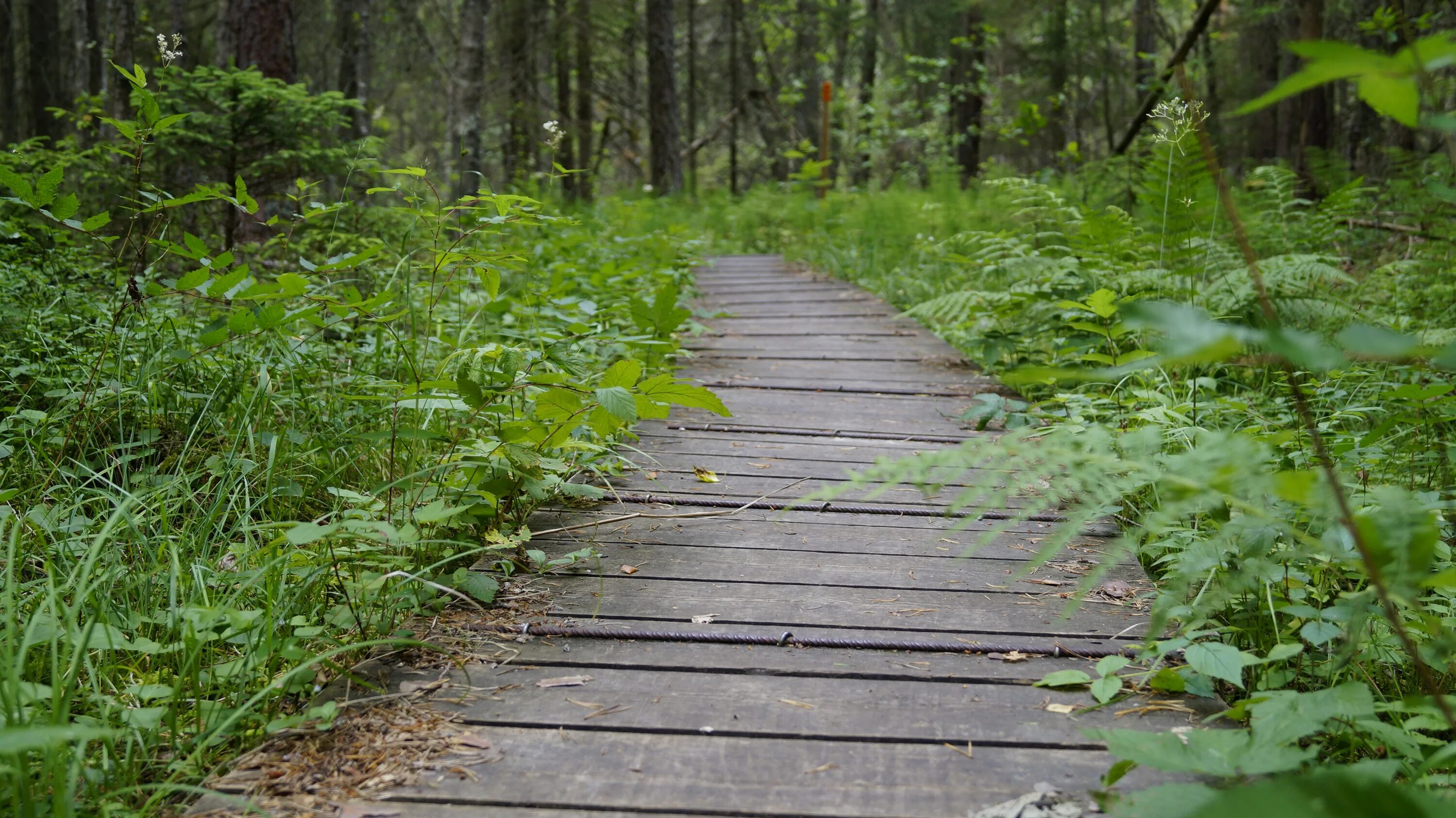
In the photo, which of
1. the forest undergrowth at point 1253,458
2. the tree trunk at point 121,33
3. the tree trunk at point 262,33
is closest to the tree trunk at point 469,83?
the tree trunk at point 121,33

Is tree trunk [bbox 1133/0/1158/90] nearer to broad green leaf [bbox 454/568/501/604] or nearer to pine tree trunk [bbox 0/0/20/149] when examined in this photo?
broad green leaf [bbox 454/568/501/604]

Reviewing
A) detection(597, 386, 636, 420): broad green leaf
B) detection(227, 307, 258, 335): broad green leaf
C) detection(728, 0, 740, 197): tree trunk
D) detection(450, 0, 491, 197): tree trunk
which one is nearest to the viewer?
detection(597, 386, 636, 420): broad green leaf

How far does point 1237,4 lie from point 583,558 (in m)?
13.7

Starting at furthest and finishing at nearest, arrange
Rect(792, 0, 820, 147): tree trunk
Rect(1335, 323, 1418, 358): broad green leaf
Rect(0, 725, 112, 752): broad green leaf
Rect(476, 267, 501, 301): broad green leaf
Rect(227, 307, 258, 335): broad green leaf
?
Rect(792, 0, 820, 147): tree trunk
Rect(476, 267, 501, 301): broad green leaf
Rect(227, 307, 258, 335): broad green leaf
Rect(0, 725, 112, 752): broad green leaf
Rect(1335, 323, 1418, 358): broad green leaf

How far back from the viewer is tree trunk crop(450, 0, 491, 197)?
973 centimetres

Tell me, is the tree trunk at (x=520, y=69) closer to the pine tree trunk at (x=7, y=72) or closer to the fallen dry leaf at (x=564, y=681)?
the pine tree trunk at (x=7, y=72)

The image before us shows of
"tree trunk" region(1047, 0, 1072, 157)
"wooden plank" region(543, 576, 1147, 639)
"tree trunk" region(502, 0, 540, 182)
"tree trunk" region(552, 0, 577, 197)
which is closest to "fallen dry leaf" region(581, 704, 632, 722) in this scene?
"wooden plank" region(543, 576, 1147, 639)

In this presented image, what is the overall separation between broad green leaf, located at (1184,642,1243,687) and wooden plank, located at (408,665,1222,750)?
0.30 feet

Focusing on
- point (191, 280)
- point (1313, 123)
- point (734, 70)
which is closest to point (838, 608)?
point (191, 280)

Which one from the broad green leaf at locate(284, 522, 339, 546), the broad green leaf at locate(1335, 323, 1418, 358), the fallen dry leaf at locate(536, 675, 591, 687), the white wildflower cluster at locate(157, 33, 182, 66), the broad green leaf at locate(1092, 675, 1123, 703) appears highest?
the white wildflower cluster at locate(157, 33, 182, 66)

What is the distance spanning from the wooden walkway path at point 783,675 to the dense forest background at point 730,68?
150 inches

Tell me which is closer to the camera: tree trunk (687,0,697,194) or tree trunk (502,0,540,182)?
tree trunk (502,0,540,182)

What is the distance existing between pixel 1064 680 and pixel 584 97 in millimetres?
15363

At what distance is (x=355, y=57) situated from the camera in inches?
502
